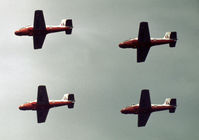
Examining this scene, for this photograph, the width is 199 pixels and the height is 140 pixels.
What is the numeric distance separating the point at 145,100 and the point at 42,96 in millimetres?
21508

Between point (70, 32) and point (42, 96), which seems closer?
point (42, 96)

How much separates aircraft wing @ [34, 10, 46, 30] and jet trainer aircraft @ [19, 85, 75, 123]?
12168mm

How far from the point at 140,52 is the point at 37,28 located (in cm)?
2251

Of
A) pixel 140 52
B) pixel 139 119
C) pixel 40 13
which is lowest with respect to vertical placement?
pixel 139 119

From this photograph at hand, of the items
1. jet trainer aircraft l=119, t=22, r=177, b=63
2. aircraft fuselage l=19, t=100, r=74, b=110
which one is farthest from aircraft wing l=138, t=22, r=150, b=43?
aircraft fuselage l=19, t=100, r=74, b=110

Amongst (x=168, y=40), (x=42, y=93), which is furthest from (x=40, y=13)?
(x=168, y=40)

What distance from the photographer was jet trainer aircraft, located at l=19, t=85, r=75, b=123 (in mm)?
129625

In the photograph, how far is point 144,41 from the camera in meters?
132

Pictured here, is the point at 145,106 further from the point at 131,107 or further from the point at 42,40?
the point at 42,40

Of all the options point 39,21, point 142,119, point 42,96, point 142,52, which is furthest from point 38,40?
point 142,119

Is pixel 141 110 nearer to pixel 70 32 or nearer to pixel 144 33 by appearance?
pixel 144 33

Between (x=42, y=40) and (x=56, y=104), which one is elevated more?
(x=42, y=40)

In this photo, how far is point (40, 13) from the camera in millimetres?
Result: 126812

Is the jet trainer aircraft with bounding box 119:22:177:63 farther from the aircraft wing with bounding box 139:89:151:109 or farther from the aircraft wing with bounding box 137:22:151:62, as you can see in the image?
the aircraft wing with bounding box 139:89:151:109
